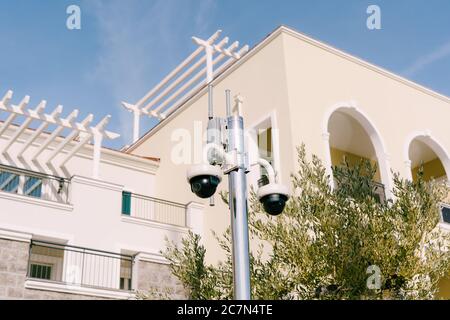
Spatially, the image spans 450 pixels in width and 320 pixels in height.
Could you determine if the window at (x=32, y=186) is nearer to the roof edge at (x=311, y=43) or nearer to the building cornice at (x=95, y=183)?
the building cornice at (x=95, y=183)

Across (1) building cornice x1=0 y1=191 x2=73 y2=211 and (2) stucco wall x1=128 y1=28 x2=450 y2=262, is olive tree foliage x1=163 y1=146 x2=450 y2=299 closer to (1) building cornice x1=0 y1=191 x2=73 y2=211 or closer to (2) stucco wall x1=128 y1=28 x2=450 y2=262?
(2) stucco wall x1=128 y1=28 x2=450 y2=262

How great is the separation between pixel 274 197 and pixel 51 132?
15517 millimetres

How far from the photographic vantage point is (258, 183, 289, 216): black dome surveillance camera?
7773mm

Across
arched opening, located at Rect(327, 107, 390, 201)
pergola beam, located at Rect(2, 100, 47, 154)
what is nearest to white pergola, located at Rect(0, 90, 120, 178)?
pergola beam, located at Rect(2, 100, 47, 154)

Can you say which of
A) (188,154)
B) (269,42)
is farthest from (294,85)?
(188,154)

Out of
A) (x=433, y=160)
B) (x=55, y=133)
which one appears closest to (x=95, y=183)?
(x=55, y=133)

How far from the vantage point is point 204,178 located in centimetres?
741

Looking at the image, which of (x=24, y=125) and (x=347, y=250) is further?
(x=24, y=125)

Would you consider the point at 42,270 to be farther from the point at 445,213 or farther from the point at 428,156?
the point at 428,156

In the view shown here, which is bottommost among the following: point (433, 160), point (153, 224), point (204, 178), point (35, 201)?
point (204, 178)

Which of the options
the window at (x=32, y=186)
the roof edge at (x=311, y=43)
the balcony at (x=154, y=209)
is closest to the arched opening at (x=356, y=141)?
the roof edge at (x=311, y=43)

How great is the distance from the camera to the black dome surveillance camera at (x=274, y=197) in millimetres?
7773

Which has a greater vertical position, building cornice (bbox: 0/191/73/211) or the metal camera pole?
building cornice (bbox: 0/191/73/211)

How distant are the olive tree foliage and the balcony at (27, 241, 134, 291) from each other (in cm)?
624
